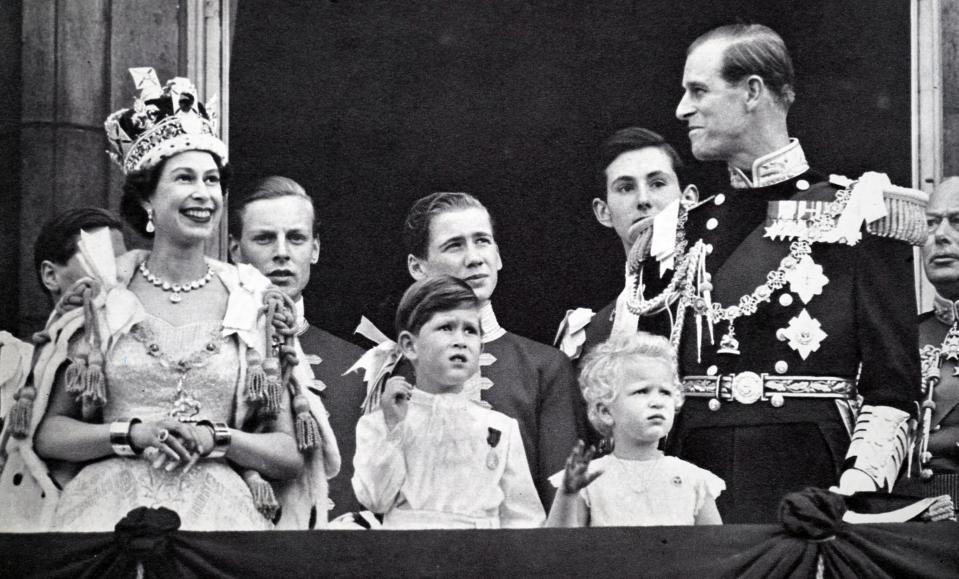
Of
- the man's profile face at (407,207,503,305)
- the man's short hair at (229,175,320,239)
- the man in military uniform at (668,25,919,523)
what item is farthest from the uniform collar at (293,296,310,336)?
the man in military uniform at (668,25,919,523)

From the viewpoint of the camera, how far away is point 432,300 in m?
5.91

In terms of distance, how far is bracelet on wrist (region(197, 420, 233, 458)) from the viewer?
5621 mm

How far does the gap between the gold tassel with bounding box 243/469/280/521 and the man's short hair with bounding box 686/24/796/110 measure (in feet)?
6.40

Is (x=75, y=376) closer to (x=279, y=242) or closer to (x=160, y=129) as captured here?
(x=160, y=129)

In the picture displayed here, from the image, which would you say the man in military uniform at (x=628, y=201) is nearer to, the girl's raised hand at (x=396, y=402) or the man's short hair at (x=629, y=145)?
the man's short hair at (x=629, y=145)

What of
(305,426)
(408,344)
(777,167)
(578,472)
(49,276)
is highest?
(777,167)

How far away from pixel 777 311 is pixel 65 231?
2324 mm

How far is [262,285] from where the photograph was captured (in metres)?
5.98

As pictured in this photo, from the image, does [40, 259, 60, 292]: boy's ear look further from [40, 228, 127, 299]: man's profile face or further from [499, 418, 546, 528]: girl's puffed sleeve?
[499, 418, 546, 528]: girl's puffed sleeve

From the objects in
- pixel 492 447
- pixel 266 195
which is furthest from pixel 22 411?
pixel 492 447

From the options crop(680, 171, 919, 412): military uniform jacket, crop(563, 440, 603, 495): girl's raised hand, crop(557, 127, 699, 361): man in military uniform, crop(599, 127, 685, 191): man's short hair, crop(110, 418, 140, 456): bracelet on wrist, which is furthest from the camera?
crop(599, 127, 685, 191): man's short hair

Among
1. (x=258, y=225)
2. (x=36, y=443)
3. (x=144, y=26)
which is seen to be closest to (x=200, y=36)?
(x=144, y=26)

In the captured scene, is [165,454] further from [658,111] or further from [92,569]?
[658,111]

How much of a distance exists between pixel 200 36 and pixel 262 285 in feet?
4.31
